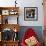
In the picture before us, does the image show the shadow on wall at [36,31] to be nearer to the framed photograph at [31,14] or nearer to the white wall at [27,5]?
the white wall at [27,5]

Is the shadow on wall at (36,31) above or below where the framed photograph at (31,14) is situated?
below

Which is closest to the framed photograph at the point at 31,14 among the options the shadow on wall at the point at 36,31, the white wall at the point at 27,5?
the white wall at the point at 27,5

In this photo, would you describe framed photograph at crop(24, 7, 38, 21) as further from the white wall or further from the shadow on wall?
the shadow on wall

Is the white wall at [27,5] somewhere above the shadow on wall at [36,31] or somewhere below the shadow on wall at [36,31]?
above

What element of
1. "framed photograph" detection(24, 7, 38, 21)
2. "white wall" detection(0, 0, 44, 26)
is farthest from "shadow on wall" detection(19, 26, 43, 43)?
"framed photograph" detection(24, 7, 38, 21)

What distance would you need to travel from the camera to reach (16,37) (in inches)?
239

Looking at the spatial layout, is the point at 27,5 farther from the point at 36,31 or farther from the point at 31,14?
the point at 36,31

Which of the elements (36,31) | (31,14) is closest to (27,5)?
(31,14)

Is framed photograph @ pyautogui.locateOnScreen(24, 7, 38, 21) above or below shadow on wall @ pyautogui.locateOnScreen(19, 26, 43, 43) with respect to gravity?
above

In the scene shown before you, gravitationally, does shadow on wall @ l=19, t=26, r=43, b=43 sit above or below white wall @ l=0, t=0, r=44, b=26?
below

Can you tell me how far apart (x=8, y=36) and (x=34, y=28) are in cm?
102

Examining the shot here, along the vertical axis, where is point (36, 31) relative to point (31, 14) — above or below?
below

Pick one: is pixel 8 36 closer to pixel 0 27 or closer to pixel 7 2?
pixel 0 27

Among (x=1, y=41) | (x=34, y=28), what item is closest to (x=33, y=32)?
(x=34, y=28)
